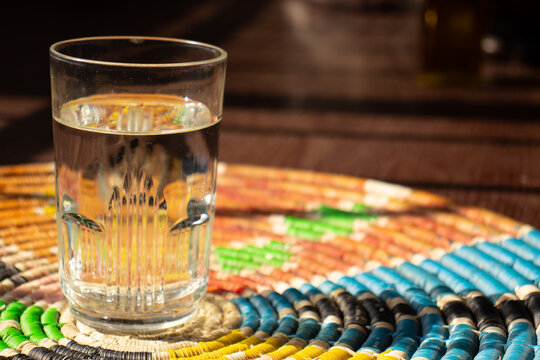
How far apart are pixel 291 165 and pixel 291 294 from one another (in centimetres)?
35

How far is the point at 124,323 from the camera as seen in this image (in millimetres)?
373

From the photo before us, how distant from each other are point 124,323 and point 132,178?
0.08 meters

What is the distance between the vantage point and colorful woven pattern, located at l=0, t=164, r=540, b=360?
0.36m

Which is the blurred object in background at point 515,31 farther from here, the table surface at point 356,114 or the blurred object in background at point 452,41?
the blurred object in background at point 452,41

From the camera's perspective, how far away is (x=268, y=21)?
1772mm

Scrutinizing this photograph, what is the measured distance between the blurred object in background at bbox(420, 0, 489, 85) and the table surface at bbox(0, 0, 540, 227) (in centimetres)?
3

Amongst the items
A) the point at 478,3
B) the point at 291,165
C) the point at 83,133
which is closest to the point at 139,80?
the point at 83,133

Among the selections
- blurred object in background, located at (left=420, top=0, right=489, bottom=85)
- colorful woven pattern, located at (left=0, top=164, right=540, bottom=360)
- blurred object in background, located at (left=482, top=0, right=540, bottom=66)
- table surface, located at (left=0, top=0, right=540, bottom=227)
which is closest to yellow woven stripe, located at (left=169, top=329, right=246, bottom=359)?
colorful woven pattern, located at (left=0, top=164, right=540, bottom=360)

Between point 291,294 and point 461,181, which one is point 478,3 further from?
point 291,294

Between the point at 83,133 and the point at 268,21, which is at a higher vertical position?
the point at 83,133

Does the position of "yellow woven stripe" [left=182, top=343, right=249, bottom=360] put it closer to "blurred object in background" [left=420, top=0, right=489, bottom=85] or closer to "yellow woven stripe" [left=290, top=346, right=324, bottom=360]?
"yellow woven stripe" [left=290, top=346, right=324, bottom=360]

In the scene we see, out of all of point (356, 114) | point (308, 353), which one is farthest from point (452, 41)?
point (308, 353)

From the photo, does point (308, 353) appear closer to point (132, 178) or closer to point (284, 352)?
point (284, 352)

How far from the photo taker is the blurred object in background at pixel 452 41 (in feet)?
3.67
